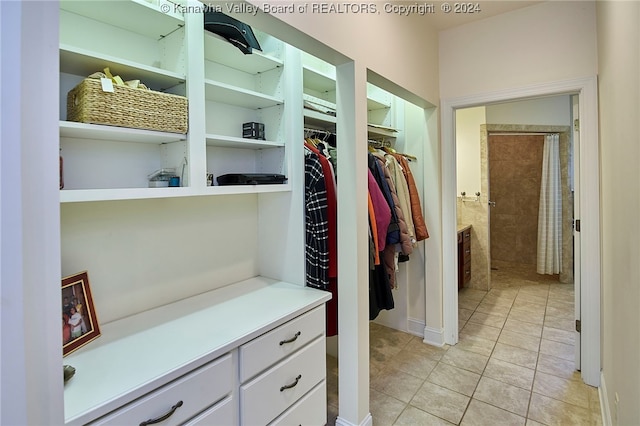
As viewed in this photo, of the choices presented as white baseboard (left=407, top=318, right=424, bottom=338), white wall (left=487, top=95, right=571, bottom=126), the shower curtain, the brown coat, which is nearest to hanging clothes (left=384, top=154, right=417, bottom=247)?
the brown coat

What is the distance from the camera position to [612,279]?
5.41 ft

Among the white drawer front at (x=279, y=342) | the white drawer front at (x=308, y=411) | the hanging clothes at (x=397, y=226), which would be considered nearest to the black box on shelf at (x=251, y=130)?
the hanging clothes at (x=397, y=226)

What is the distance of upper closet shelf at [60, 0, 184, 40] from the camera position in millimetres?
1216

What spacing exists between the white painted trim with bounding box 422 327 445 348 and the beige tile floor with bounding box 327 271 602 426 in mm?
51

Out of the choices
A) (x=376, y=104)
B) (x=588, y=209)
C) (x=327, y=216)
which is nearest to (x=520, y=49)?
(x=376, y=104)

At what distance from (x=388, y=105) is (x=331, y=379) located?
222cm

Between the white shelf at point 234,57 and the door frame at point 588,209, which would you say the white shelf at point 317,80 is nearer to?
the white shelf at point 234,57

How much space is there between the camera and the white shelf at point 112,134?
43.7 inches

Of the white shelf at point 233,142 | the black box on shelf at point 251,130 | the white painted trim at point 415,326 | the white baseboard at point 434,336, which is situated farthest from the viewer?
the white painted trim at point 415,326

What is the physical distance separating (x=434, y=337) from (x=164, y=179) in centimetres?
240

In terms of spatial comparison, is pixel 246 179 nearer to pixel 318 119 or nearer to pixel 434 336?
pixel 318 119

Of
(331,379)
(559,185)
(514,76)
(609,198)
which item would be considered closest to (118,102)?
(331,379)

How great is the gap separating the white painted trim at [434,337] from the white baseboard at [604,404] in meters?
1.00

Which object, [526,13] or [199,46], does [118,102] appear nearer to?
[199,46]
